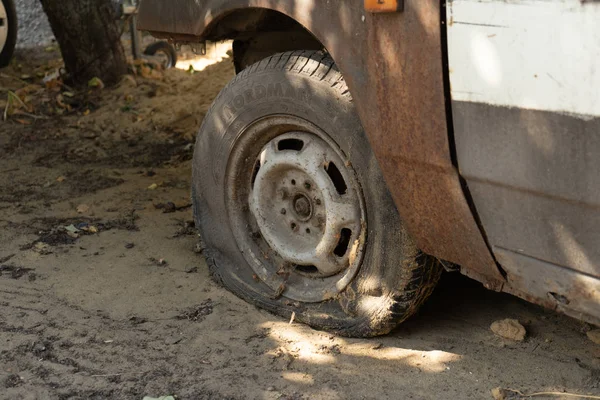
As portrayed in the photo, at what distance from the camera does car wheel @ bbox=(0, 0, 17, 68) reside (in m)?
8.44

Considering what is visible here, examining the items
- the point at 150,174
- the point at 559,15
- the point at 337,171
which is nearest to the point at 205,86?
the point at 150,174

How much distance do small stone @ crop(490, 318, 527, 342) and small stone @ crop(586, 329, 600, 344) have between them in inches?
9.8

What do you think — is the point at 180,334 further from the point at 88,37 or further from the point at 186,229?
the point at 88,37

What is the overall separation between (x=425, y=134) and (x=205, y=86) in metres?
5.34

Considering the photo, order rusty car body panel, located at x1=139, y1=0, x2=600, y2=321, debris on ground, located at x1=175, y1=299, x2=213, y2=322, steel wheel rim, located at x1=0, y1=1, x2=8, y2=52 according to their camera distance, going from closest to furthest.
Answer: rusty car body panel, located at x1=139, y1=0, x2=600, y2=321, debris on ground, located at x1=175, y1=299, x2=213, y2=322, steel wheel rim, located at x1=0, y1=1, x2=8, y2=52

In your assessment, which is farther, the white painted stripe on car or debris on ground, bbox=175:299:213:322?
debris on ground, bbox=175:299:213:322

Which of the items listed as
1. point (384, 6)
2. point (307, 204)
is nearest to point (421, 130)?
point (384, 6)

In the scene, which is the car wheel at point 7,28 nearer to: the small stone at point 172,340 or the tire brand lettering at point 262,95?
the tire brand lettering at point 262,95

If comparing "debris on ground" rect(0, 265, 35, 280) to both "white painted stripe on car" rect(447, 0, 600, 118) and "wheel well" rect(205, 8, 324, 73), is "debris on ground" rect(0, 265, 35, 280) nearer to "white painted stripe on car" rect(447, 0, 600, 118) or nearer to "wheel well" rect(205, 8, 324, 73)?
"wheel well" rect(205, 8, 324, 73)

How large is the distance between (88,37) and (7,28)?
1326 millimetres

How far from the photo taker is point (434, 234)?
2.92 metres

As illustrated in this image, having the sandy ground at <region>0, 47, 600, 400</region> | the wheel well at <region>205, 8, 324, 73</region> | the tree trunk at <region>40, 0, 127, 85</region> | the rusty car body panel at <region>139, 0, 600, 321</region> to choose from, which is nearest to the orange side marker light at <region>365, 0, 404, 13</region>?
the rusty car body panel at <region>139, 0, 600, 321</region>

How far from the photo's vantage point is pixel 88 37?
7656mm

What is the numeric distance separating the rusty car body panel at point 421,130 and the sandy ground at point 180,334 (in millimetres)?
498
